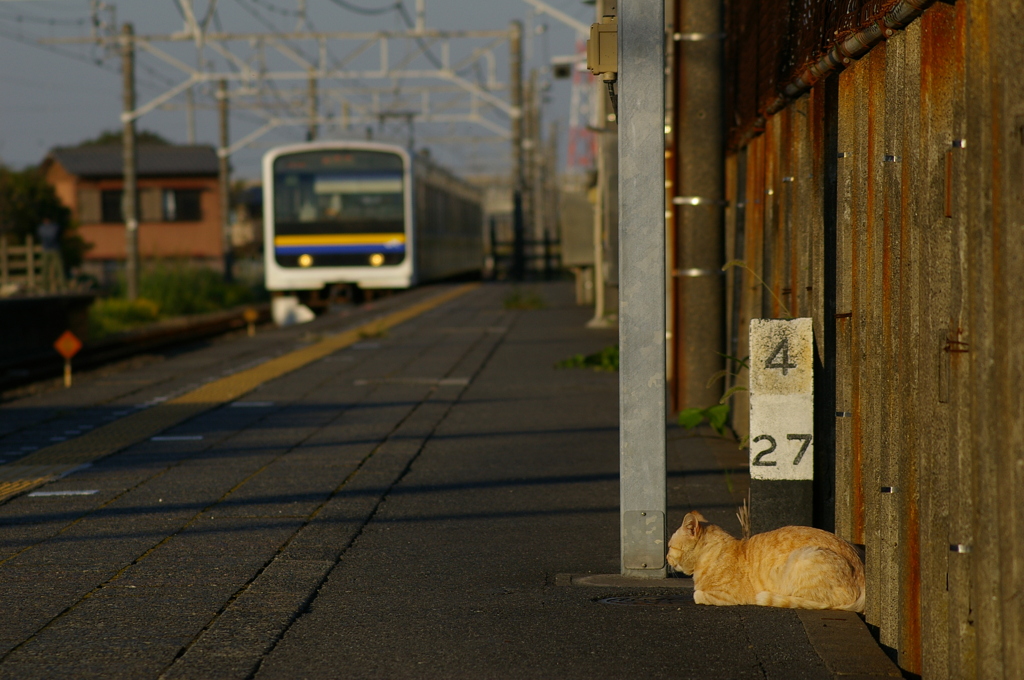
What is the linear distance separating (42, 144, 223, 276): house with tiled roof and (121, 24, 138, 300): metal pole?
855 inches

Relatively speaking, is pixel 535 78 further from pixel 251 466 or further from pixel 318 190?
pixel 251 466

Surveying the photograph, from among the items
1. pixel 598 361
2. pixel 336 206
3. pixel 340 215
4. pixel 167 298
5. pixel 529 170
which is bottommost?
pixel 598 361

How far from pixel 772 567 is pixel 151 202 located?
4765 centimetres

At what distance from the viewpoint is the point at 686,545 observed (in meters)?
4.38

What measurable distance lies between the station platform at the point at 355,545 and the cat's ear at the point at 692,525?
22 centimetres

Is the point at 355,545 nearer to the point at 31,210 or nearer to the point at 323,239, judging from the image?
the point at 323,239

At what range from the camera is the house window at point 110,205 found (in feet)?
164

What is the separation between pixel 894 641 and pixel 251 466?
4.10 meters

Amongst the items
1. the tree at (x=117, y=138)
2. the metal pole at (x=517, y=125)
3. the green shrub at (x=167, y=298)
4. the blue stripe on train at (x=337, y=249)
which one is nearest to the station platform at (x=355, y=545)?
the blue stripe on train at (x=337, y=249)

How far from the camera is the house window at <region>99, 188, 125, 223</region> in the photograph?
164 ft

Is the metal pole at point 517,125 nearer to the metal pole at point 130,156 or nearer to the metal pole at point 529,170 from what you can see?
the metal pole at point 529,170

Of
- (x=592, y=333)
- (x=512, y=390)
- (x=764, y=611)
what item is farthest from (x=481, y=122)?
(x=764, y=611)

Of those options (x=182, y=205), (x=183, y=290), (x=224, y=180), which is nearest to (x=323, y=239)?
(x=183, y=290)

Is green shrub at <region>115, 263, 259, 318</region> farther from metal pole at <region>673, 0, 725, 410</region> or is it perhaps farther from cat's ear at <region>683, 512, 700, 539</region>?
cat's ear at <region>683, 512, 700, 539</region>
